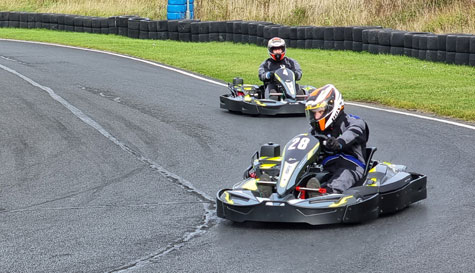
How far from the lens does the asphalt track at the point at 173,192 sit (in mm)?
6180

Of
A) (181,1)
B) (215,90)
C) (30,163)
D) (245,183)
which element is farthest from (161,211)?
(181,1)

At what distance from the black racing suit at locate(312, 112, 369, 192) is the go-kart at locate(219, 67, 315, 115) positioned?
18.1 ft

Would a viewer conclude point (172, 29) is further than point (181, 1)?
No

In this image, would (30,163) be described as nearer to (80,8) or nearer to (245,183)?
(245,183)

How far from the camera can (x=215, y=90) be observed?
17.1 m

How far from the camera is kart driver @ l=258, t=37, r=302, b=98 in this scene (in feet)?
46.6

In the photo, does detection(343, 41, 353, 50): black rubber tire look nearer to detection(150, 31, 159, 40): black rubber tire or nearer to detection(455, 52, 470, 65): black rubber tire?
detection(455, 52, 470, 65): black rubber tire

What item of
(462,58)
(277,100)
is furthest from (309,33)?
(277,100)

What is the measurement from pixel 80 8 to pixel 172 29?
1133 cm

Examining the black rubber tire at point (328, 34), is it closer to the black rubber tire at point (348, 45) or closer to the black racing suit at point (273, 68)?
the black rubber tire at point (348, 45)

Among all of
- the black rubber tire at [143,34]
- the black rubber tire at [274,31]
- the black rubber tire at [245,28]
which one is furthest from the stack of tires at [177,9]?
the black rubber tire at [274,31]

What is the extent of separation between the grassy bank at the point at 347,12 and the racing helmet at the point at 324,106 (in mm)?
15142

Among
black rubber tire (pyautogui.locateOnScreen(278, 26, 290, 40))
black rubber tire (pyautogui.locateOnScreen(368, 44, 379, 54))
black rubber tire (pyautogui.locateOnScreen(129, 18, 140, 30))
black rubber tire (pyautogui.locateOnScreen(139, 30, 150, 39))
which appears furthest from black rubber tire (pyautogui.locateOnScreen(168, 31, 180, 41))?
black rubber tire (pyautogui.locateOnScreen(368, 44, 379, 54))

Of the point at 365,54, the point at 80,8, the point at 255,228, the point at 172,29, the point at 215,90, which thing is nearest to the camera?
the point at 255,228
